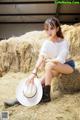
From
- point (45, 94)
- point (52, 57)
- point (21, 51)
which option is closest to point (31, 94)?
point (45, 94)

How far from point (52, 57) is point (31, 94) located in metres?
0.42

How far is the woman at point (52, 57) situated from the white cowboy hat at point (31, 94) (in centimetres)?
5

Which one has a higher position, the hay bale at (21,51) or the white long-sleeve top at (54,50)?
the white long-sleeve top at (54,50)

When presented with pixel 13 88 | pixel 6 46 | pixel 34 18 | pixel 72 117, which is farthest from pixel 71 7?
pixel 72 117

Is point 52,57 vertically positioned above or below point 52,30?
below

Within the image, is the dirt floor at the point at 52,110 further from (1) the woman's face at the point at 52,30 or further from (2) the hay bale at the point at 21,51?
(2) the hay bale at the point at 21,51

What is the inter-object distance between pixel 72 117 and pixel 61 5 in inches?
209

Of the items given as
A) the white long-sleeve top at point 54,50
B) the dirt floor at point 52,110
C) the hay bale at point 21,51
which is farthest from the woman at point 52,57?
the hay bale at point 21,51

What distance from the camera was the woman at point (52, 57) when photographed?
312 centimetres

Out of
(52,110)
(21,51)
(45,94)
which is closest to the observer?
(52,110)

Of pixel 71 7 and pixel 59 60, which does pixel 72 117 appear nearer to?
pixel 59 60

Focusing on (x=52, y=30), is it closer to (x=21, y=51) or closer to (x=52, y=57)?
(x=52, y=57)

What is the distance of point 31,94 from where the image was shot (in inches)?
123

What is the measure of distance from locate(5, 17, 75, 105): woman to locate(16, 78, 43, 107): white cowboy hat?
0.16ft
